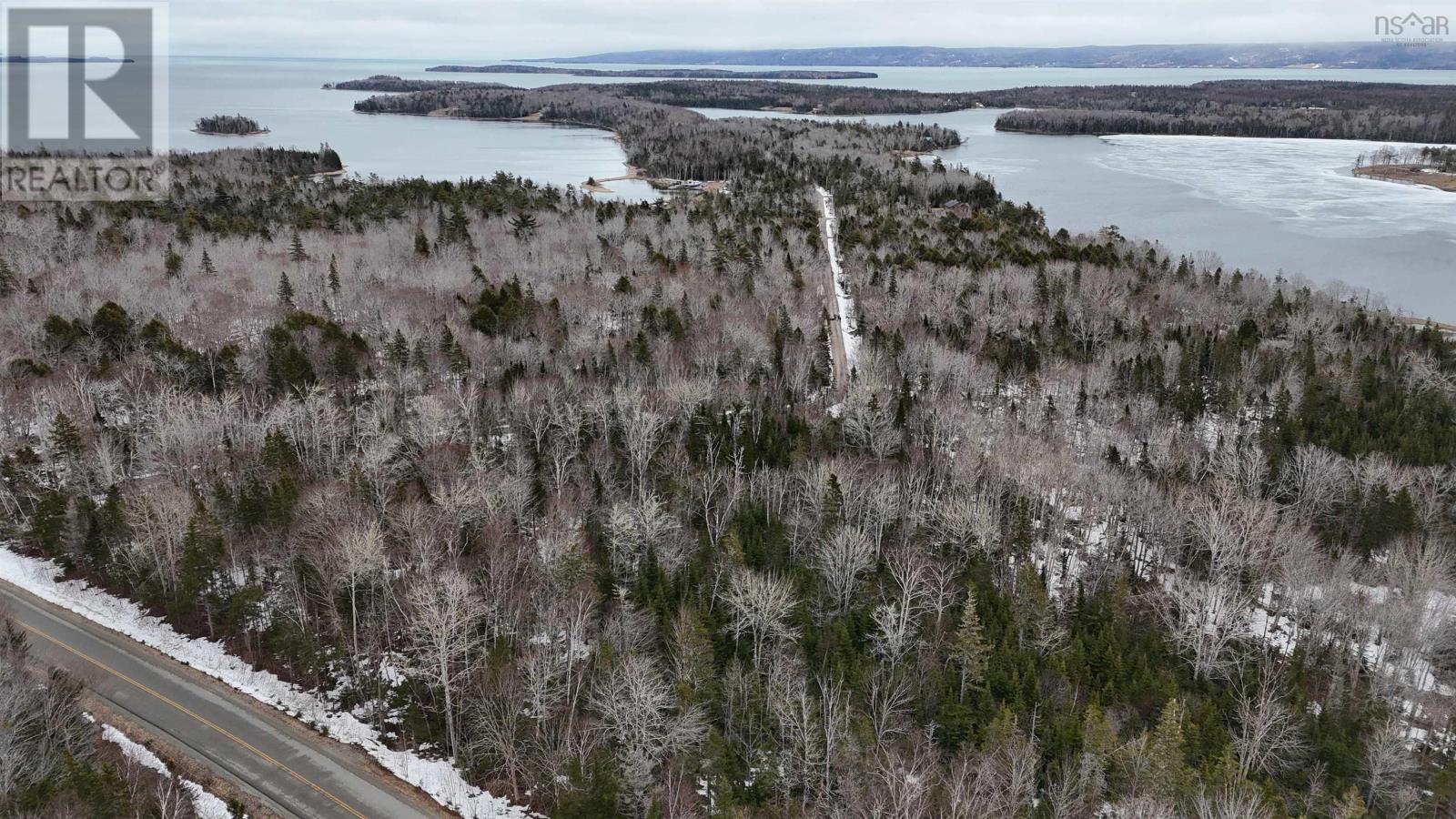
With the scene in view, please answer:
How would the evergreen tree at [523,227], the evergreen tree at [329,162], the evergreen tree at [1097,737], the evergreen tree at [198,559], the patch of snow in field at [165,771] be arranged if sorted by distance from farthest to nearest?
the evergreen tree at [329,162] < the evergreen tree at [523,227] < the evergreen tree at [198,559] < the evergreen tree at [1097,737] < the patch of snow in field at [165,771]

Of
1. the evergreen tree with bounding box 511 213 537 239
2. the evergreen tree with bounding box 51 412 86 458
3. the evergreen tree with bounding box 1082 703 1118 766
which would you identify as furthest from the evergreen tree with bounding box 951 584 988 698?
the evergreen tree with bounding box 511 213 537 239

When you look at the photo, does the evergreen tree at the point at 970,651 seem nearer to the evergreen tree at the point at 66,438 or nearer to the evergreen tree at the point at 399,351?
the evergreen tree at the point at 399,351

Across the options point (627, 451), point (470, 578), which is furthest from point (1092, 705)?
point (627, 451)

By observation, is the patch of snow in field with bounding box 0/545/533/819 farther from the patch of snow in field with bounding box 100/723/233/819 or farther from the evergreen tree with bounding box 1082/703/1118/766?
the evergreen tree with bounding box 1082/703/1118/766

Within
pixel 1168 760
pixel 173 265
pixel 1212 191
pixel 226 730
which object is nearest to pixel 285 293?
pixel 173 265

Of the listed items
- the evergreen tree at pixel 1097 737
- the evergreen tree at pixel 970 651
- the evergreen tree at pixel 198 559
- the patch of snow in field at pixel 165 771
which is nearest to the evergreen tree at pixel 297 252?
the evergreen tree at pixel 198 559
